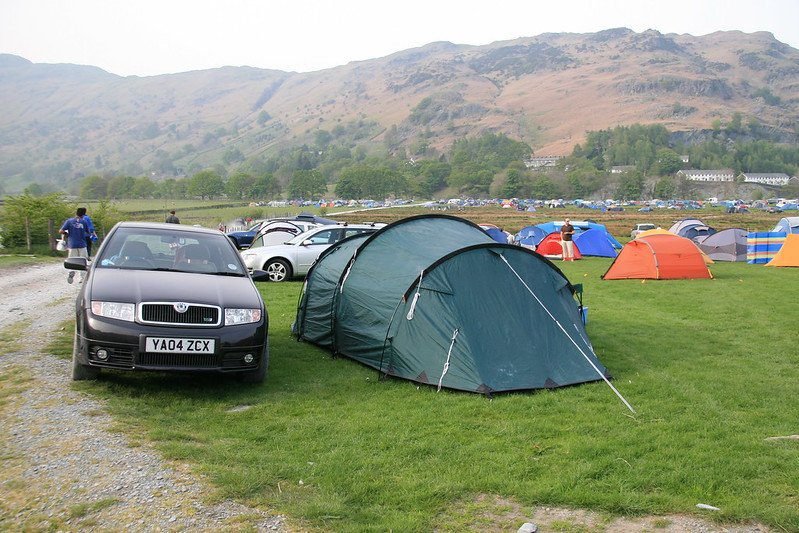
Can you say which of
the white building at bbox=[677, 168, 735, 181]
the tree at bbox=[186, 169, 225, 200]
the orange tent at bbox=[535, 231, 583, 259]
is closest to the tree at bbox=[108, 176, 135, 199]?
the tree at bbox=[186, 169, 225, 200]

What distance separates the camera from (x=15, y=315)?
476 inches

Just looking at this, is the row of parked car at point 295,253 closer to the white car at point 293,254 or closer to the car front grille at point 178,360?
the white car at point 293,254

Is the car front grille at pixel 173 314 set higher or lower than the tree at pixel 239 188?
lower

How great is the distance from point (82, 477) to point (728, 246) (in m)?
31.0

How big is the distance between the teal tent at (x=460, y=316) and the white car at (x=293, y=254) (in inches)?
359

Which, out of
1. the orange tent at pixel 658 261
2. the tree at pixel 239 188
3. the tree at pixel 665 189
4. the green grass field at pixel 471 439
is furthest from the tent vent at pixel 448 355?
the tree at pixel 665 189

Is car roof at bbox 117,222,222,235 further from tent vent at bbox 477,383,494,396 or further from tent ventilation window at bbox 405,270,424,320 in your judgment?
tent vent at bbox 477,383,494,396

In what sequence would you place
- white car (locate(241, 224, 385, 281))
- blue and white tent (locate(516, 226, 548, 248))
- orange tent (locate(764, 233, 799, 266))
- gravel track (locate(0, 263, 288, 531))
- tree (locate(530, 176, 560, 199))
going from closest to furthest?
gravel track (locate(0, 263, 288, 531))
white car (locate(241, 224, 385, 281))
orange tent (locate(764, 233, 799, 266))
blue and white tent (locate(516, 226, 548, 248))
tree (locate(530, 176, 560, 199))

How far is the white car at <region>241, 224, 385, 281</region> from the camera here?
62.4ft

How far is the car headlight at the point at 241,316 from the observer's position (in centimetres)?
732

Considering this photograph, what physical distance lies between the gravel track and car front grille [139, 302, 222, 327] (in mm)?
987

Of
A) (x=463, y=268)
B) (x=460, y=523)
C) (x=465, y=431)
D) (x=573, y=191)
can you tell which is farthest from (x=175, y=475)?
(x=573, y=191)

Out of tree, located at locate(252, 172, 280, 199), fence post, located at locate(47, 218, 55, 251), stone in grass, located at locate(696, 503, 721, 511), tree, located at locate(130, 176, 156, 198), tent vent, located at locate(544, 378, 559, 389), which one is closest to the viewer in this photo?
stone in grass, located at locate(696, 503, 721, 511)

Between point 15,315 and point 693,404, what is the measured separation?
11.2 m
